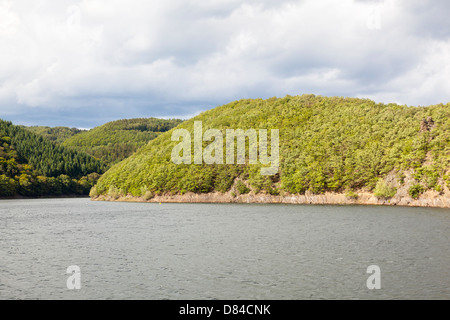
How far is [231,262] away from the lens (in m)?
41.6

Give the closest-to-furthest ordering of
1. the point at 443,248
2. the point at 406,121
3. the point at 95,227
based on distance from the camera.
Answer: the point at 443,248 → the point at 95,227 → the point at 406,121

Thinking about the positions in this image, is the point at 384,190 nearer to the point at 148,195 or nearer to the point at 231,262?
the point at 231,262

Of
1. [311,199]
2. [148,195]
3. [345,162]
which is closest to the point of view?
[311,199]

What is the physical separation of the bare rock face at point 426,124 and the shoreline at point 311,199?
3004cm

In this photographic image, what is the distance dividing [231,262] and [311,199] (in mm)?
110169

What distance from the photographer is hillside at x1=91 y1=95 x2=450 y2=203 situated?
12744 centimetres

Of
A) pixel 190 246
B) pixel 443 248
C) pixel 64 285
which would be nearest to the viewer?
pixel 64 285

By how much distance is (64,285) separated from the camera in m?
33.2

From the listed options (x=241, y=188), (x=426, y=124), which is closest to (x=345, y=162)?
(x=426, y=124)

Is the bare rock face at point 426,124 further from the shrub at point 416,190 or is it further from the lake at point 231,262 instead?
the lake at point 231,262

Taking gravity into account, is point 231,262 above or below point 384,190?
below
